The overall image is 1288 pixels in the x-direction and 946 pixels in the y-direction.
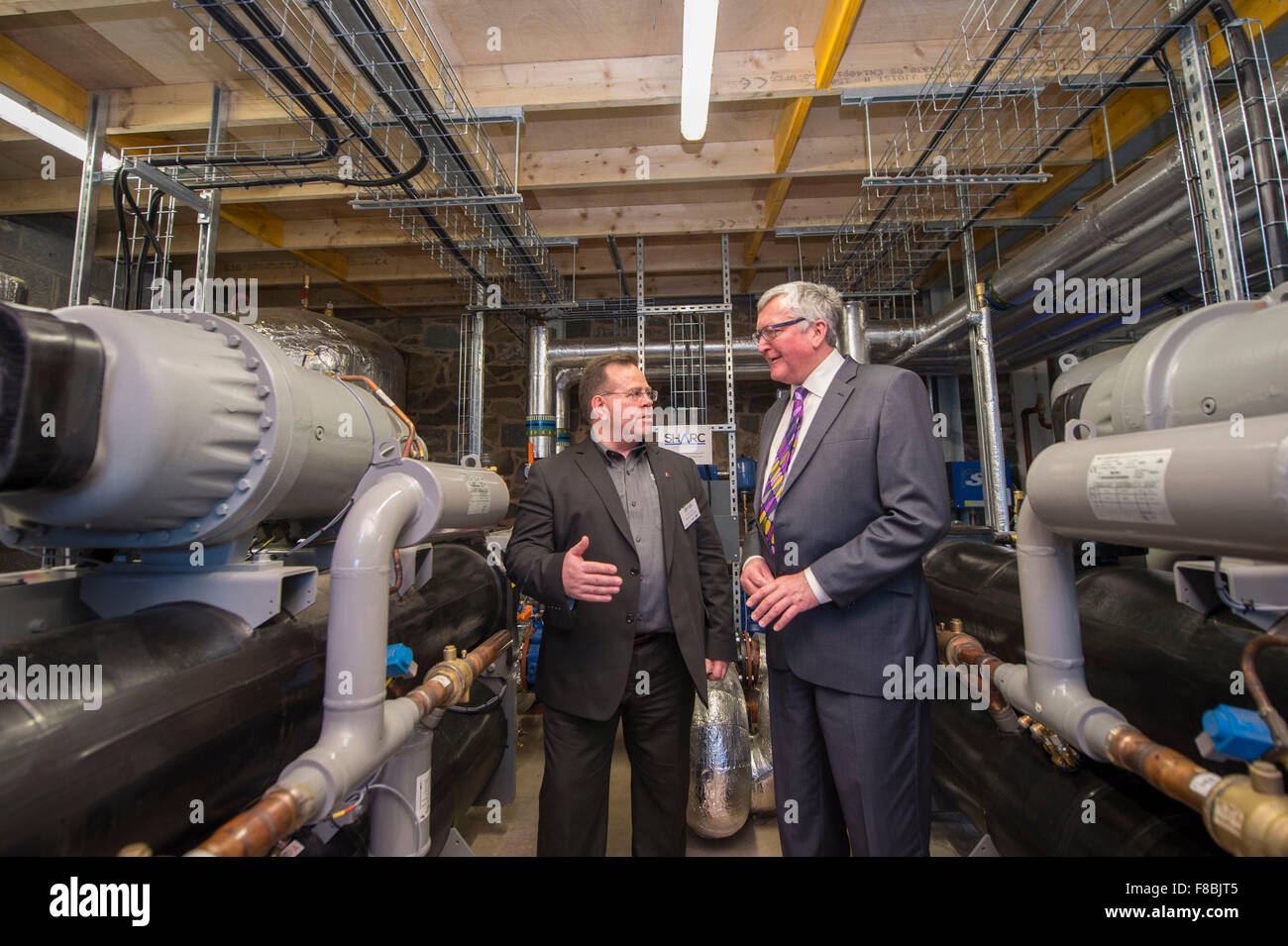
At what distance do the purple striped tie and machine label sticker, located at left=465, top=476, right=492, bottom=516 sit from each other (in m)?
0.69

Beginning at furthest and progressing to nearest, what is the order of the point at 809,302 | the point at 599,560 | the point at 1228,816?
the point at 599,560 < the point at 809,302 < the point at 1228,816

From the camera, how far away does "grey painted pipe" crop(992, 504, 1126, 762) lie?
0.94m

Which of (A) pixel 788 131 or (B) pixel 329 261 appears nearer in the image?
(A) pixel 788 131

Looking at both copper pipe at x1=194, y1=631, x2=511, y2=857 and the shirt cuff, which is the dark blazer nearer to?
the shirt cuff

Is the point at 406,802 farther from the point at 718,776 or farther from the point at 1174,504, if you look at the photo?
the point at 1174,504

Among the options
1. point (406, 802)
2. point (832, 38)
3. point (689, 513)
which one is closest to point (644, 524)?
point (689, 513)

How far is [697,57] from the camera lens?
1.57 metres

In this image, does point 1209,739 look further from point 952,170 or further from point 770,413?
point 952,170

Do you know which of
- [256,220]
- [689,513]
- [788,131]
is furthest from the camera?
[256,220]

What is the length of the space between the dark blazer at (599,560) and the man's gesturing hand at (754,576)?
274mm

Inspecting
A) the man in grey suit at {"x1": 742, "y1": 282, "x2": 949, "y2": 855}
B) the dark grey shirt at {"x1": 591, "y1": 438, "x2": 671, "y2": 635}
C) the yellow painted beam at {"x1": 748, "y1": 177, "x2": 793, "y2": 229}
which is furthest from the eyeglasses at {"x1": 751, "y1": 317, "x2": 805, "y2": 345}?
the yellow painted beam at {"x1": 748, "y1": 177, "x2": 793, "y2": 229}

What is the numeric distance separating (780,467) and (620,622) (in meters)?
0.55
